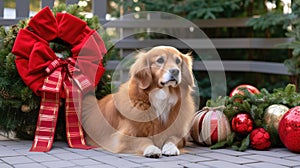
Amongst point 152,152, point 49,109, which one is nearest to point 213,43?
point 49,109

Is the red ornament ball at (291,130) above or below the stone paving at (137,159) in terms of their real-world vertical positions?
above

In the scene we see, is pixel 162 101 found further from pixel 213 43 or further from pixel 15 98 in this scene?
pixel 213 43

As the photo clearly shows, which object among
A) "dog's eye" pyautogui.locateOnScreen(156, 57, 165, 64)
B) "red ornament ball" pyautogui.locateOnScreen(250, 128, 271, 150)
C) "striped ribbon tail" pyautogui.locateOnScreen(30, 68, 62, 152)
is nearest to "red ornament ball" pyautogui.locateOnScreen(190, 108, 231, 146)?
"red ornament ball" pyautogui.locateOnScreen(250, 128, 271, 150)

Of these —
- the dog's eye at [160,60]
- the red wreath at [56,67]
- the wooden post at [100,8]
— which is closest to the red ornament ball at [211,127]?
the dog's eye at [160,60]

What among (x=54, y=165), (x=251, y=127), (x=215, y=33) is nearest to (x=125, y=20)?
(x=215, y=33)

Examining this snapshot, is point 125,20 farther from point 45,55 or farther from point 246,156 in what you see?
point 246,156

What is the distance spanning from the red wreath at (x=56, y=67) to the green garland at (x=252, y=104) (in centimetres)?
99

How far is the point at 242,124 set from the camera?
10.3 feet

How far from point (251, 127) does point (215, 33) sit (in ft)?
13.1

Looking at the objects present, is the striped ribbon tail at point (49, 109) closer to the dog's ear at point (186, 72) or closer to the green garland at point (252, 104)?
the dog's ear at point (186, 72)

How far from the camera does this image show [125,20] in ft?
18.6

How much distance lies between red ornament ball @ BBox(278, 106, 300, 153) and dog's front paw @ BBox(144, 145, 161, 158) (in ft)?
2.87

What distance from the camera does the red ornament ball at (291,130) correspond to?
2.89 meters

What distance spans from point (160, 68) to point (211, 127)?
2.16ft
